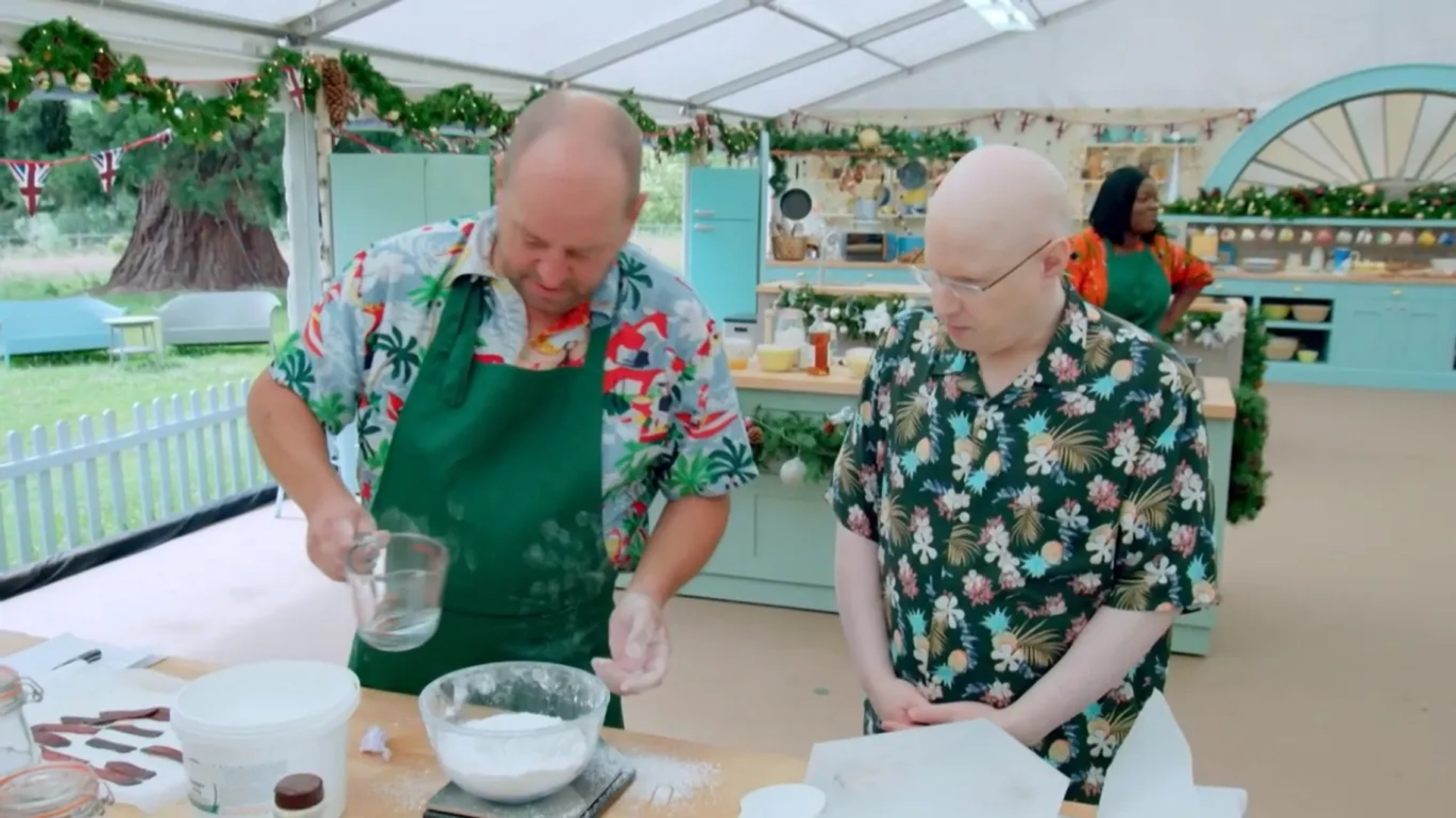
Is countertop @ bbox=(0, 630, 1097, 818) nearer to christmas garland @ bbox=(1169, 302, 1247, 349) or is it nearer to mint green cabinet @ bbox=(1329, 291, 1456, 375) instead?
christmas garland @ bbox=(1169, 302, 1247, 349)

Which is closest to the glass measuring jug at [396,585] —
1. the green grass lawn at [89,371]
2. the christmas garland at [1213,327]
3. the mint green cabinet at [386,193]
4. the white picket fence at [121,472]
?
the white picket fence at [121,472]

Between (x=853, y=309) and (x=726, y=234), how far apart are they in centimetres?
438

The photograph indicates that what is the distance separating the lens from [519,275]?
131 cm

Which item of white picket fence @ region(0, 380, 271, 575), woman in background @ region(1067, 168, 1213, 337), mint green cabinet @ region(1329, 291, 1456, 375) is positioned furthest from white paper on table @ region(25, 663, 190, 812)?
mint green cabinet @ region(1329, 291, 1456, 375)

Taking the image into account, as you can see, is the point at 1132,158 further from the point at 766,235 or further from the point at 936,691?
the point at 936,691

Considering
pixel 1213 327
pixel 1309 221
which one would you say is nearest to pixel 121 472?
pixel 1213 327

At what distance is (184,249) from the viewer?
9.27m

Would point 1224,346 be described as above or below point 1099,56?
below

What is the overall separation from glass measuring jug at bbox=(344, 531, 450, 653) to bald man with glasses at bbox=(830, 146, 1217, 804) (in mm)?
626

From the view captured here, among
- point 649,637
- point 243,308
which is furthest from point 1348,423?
point 243,308

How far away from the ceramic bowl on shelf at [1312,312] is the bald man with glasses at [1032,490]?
8686 mm

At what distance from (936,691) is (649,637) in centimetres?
49

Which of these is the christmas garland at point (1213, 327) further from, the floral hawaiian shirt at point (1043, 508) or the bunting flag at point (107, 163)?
the bunting flag at point (107, 163)

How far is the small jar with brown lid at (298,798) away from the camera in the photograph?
2.93 feet
